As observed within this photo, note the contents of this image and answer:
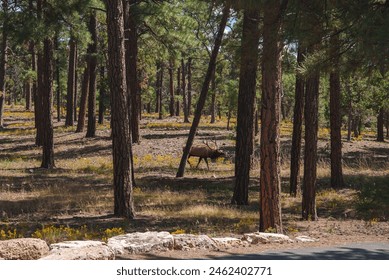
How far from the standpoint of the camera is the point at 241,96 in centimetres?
1523

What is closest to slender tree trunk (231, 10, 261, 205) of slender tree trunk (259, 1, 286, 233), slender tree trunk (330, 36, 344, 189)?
slender tree trunk (259, 1, 286, 233)

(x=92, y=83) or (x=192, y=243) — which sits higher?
(x=92, y=83)

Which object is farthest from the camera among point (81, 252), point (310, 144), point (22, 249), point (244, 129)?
point (244, 129)

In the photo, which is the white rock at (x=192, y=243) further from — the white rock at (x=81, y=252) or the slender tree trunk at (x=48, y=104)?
the slender tree trunk at (x=48, y=104)

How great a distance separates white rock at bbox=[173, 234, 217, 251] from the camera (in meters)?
8.35

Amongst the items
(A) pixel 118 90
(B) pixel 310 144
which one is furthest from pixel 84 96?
(B) pixel 310 144

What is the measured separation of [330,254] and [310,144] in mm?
5050

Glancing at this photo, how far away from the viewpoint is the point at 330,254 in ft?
27.2

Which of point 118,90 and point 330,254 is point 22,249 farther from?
point 118,90

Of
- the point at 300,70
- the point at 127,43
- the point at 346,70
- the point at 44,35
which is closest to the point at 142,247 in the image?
the point at 300,70

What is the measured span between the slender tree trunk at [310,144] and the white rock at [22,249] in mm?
7565

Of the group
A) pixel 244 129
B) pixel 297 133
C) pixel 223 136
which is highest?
pixel 244 129

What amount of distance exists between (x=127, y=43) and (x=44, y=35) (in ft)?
25.0

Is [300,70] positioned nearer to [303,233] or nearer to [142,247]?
[303,233]
